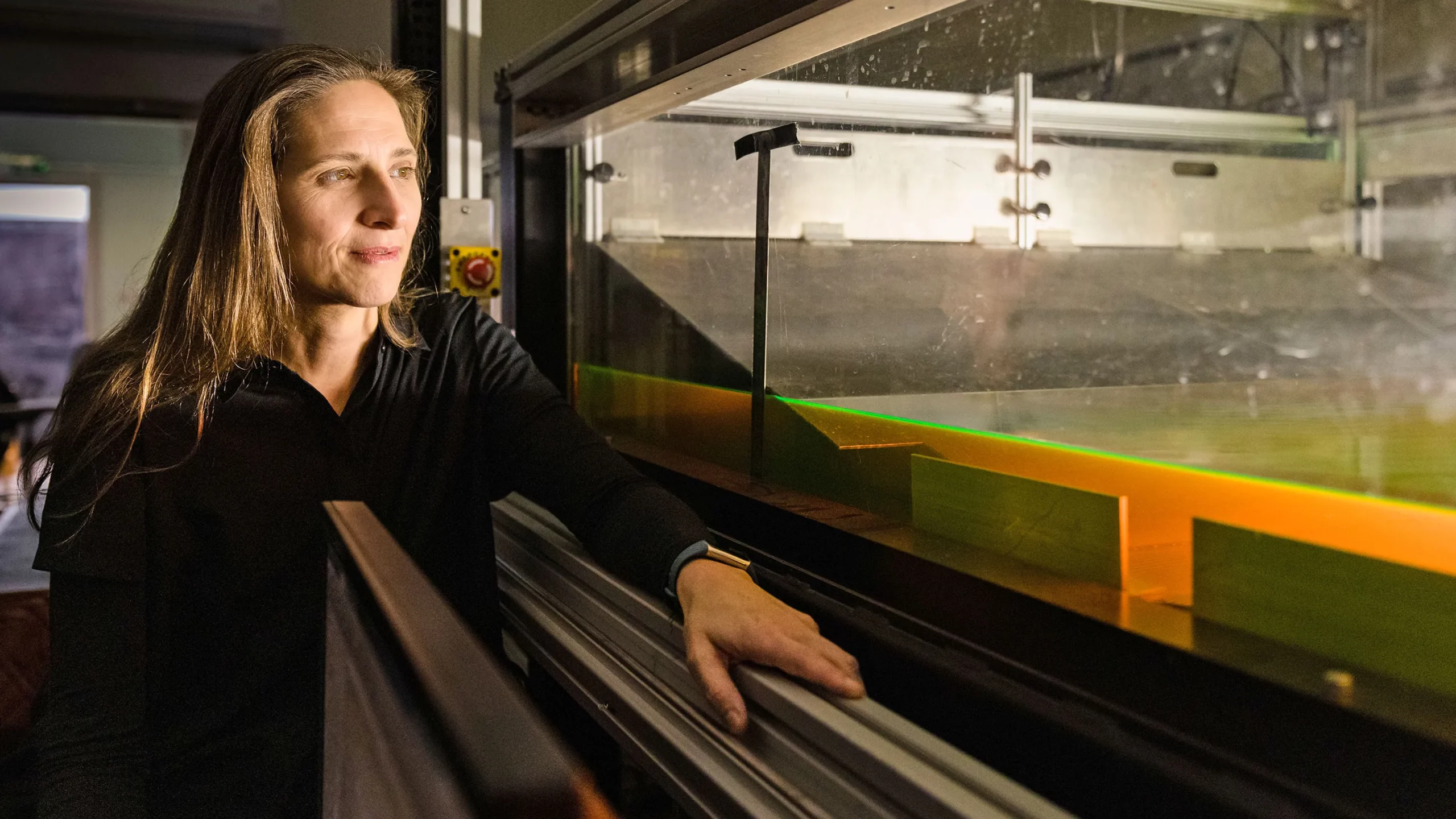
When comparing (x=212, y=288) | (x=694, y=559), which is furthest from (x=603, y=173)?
(x=694, y=559)

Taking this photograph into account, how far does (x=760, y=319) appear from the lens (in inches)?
53.5

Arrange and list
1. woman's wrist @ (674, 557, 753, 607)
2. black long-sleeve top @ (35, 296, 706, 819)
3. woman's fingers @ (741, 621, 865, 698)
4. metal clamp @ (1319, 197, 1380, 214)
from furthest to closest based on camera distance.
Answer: metal clamp @ (1319, 197, 1380, 214) → black long-sleeve top @ (35, 296, 706, 819) → woman's wrist @ (674, 557, 753, 607) → woman's fingers @ (741, 621, 865, 698)

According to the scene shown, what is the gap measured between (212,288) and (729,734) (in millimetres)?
855

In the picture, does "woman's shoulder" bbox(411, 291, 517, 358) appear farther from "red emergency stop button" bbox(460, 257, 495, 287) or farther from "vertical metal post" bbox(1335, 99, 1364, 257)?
"vertical metal post" bbox(1335, 99, 1364, 257)

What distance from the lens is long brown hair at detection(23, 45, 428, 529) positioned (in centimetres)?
119

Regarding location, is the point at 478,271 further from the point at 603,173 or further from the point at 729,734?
the point at 729,734

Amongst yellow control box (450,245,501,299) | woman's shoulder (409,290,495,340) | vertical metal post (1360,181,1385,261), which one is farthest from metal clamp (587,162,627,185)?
vertical metal post (1360,181,1385,261)

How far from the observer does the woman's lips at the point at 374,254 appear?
1.25 m

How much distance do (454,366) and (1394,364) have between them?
4.26 feet

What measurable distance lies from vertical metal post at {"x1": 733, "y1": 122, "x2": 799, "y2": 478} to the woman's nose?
1.45 feet

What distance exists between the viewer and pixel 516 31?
2.08 metres

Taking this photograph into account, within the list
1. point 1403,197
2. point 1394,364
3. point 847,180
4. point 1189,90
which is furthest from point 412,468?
point 1189,90

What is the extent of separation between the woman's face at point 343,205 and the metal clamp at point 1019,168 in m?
0.96

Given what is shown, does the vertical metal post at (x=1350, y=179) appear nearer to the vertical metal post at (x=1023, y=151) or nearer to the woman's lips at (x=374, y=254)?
the vertical metal post at (x=1023, y=151)
